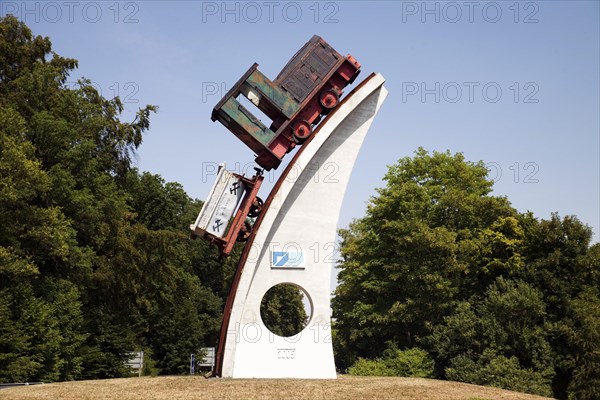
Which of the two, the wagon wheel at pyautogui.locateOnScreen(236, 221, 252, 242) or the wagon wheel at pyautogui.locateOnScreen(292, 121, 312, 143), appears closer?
the wagon wheel at pyautogui.locateOnScreen(236, 221, 252, 242)

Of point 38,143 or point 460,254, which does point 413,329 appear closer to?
point 460,254

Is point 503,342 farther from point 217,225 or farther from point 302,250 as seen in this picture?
point 217,225

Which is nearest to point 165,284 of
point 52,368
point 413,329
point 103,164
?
point 103,164

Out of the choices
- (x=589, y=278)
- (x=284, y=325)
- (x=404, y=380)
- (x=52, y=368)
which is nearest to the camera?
(x=404, y=380)

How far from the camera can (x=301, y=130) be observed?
78.6ft

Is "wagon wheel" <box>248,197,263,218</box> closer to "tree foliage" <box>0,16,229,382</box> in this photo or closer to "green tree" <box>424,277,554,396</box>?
"tree foliage" <box>0,16,229,382</box>

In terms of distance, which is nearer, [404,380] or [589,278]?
[404,380]

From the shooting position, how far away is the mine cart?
23625 millimetres

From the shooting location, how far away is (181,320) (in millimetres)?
54688

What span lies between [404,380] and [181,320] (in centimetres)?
3362

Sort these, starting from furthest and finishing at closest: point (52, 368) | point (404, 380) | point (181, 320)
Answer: point (181, 320)
point (52, 368)
point (404, 380)

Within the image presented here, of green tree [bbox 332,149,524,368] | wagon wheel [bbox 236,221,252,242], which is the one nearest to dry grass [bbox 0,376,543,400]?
wagon wheel [bbox 236,221,252,242]

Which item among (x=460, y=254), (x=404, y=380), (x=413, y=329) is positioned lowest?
(x=404, y=380)

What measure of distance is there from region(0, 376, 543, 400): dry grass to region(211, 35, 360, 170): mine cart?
23.2ft
